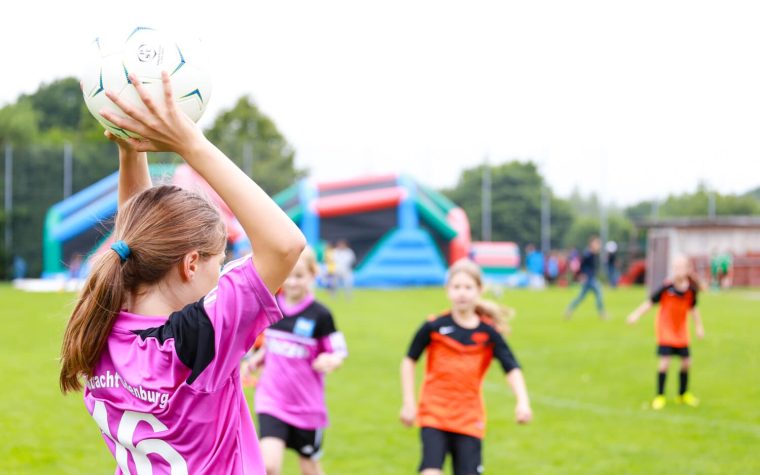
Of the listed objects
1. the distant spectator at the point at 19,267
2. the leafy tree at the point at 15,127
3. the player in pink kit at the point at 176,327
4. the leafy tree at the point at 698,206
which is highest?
the leafy tree at the point at 15,127

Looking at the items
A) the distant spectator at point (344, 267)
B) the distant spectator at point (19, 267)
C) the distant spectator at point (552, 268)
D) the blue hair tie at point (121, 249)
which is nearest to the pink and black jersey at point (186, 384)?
the blue hair tie at point (121, 249)

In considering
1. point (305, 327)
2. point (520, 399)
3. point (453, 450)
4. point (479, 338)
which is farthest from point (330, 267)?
point (520, 399)

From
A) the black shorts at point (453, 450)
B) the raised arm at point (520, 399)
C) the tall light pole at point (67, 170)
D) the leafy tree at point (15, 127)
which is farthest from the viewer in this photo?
the leafy tree at point (15, 127)

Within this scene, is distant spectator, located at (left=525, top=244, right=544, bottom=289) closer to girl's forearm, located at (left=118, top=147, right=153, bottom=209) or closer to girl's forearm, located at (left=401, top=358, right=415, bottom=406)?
girl's forearm, located at (left=401, top=358, right=415, bottom=406)

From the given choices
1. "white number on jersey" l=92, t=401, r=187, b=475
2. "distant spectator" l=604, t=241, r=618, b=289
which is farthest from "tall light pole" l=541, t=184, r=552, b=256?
"white number on jersey" l=92, t=401, r=187, b=475

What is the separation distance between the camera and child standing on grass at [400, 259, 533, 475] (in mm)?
4566

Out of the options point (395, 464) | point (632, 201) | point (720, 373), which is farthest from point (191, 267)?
point (632, 201)

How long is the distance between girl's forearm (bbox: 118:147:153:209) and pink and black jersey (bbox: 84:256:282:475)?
1.53 ft

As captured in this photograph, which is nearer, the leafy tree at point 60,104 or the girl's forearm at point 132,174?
the girl's forearm at point 132,174

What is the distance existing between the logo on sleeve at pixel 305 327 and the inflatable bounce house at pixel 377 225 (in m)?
21.7

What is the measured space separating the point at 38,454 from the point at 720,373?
830 cm

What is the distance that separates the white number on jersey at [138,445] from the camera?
82.5 inches

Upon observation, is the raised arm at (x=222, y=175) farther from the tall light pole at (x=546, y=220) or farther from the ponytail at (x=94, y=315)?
the tall light pole at (x=546, y=220)

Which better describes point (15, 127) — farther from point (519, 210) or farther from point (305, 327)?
point (305, 327)
